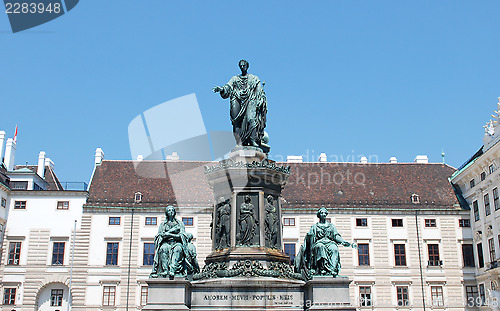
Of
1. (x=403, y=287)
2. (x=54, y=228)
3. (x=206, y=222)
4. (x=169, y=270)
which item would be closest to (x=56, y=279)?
(x=54, y=228)

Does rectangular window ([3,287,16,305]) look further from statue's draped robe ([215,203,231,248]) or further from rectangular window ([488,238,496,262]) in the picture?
rectangular window ([488,238,496,262])

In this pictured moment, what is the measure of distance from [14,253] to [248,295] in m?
39.6

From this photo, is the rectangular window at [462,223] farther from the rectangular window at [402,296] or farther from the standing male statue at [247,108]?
the standing male statue at [247,108]

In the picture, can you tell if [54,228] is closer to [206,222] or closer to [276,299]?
[206,222]

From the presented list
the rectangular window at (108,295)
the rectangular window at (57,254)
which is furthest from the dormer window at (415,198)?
the rectangular window at (57,254)

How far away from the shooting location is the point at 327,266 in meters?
14.2

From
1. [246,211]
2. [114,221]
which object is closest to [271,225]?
[246,211]

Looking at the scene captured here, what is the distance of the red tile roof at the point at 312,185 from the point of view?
49.5m

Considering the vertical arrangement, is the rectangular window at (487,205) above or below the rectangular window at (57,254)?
above

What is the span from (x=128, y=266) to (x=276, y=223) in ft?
115

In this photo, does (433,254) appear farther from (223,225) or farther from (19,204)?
(223,225)

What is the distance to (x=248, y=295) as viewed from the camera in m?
13.6

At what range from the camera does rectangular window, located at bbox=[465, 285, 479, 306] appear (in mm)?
47688

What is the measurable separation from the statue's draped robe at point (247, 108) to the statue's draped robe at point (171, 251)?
3.16 meters
